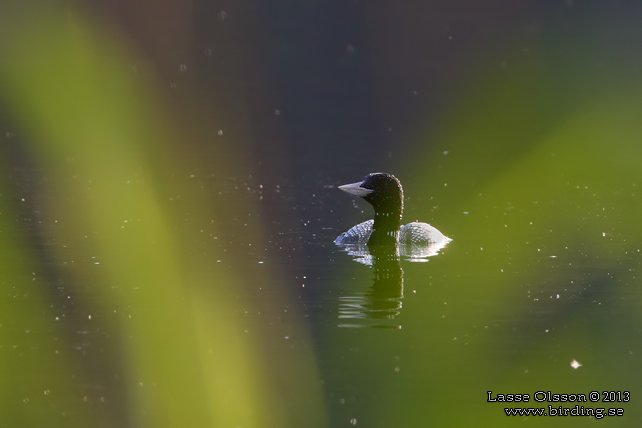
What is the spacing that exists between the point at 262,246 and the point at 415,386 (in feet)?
14.8

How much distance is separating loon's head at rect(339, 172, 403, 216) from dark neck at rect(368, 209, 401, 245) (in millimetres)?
34

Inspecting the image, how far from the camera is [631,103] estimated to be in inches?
1073

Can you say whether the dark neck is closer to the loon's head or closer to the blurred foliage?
the loon's head

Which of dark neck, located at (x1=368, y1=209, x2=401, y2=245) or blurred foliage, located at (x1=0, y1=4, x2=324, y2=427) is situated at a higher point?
blurred foliage, located at (x1=0, y1=4, x2=324, y2=427)

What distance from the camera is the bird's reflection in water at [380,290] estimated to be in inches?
313

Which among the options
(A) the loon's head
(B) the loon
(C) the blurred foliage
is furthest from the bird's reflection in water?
(C) the blurred foliage

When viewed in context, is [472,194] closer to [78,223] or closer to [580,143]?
[78,223]

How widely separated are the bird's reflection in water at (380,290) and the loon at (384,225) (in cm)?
11

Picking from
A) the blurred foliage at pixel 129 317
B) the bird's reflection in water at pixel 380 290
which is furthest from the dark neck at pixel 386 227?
the blurred foliage at pixel 129 317

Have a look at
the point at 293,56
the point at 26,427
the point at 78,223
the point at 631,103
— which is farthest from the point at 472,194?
the point at 293,56

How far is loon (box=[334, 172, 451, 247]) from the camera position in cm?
1130

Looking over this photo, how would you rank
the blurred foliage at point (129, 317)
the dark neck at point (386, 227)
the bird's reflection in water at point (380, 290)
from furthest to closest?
the dark neck at point (386, 227)
the bird's reflection in water at point (380, 290)
the blurred foliage at point (129, 317)

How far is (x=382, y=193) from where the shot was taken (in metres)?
11.4

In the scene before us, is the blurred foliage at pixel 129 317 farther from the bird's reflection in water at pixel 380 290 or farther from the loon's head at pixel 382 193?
the loon's head at pixel 382 193
